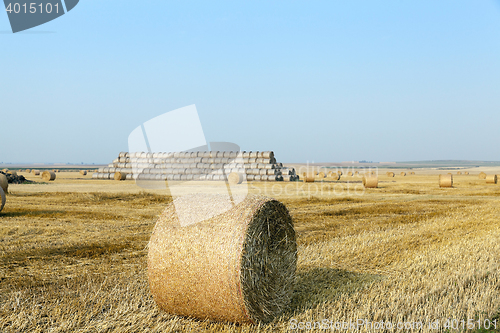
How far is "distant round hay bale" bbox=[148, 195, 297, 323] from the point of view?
4438 millimetres

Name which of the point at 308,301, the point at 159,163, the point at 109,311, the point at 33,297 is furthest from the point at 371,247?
the point at 159,163

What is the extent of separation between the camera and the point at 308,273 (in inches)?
254

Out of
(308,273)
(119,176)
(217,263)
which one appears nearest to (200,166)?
(119,176)

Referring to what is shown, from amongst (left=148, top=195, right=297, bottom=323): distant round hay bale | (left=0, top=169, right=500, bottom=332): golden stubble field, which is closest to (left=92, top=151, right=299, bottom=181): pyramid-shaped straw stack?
(left=0, top=169, right=500, bottom=332): golden stubble field

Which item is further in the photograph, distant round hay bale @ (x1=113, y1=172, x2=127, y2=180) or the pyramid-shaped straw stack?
distant round hay bale @ (x1=113, y1=172, x2=127, y2=180)

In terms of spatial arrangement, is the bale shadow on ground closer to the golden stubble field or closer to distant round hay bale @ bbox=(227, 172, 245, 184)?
the golden stubble field

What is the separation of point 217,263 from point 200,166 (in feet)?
119

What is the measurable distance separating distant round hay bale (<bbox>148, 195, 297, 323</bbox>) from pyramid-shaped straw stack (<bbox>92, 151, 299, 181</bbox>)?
30.4 m

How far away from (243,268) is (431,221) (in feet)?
30.2

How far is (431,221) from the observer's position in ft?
39.4

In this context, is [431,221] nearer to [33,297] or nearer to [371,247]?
[371,247]

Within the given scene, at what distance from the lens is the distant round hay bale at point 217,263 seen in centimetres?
444

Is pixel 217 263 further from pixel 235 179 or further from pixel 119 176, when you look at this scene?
pixel 119 176

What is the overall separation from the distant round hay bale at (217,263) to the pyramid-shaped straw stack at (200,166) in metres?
30.4
